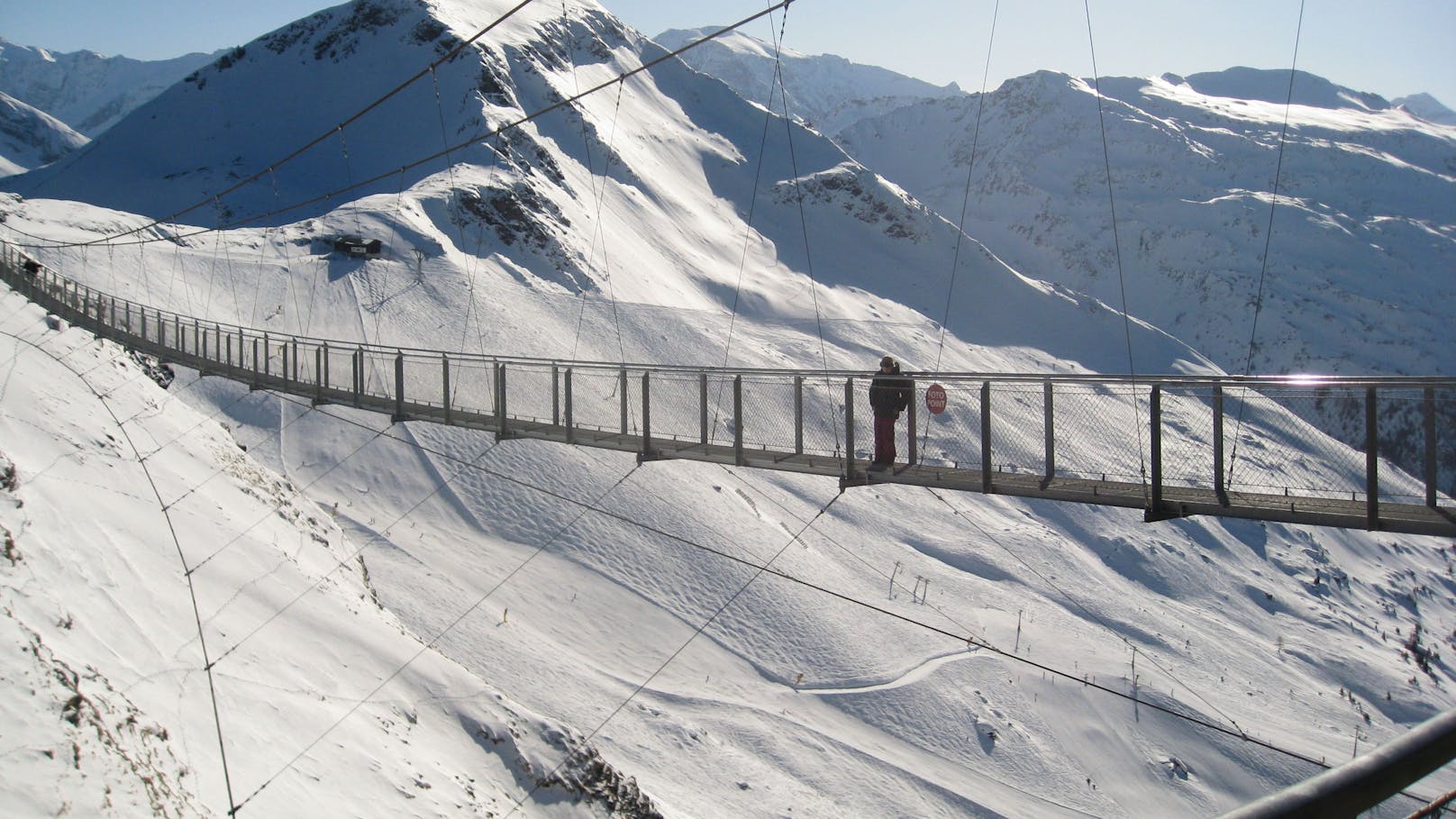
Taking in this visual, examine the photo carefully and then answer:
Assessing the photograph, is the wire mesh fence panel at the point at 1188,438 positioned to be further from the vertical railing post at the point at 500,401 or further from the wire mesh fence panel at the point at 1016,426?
the vertical railing post at the point at 500,401

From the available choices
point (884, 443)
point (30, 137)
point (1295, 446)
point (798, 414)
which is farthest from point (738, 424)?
→ point (30, 137)

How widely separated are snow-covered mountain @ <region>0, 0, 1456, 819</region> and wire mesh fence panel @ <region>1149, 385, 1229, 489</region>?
2.31 feet

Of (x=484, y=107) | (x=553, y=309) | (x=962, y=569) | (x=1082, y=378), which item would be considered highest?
(x=484, y=107)

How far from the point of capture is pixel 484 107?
61.9m

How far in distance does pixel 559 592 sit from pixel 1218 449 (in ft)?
53.2

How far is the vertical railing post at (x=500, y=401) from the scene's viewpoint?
12298 mm

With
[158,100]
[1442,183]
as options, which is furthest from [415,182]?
[1442,183]

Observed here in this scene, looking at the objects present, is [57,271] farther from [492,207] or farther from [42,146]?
[42,146]

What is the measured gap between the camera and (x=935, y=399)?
7809mm

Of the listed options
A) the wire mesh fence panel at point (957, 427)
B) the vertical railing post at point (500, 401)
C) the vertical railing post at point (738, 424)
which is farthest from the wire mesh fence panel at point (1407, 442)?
the vertical railing post at point (500, 401)

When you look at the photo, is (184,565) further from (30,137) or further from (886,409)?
(30,137)

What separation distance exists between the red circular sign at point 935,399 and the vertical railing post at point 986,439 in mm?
363

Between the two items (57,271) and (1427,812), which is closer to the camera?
(1427,812)

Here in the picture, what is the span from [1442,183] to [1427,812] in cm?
17233
